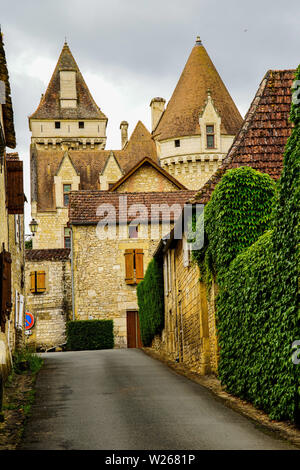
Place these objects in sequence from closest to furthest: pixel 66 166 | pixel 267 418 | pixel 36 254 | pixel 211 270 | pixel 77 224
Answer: pixel 267 418 < pixel 211 270 < pixel 77 224 < pixel 36 254 < pixel 66 166

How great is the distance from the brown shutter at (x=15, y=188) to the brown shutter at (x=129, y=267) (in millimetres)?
16824

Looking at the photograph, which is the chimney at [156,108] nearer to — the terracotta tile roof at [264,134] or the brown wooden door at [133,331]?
the brown wooden door at [133,331]

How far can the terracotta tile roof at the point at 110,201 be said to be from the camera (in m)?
34.3

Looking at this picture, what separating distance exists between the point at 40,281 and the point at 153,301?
11302 mm

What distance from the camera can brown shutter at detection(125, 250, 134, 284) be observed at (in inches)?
1351

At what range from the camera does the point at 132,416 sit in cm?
1066

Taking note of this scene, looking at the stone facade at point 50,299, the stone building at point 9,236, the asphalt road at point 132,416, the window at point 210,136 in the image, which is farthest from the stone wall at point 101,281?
the window at point 210,136

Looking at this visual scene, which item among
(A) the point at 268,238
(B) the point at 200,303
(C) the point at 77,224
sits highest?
(C) the point at 77,224

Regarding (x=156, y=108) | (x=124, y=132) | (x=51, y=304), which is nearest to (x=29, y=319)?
(x=51, y=304)

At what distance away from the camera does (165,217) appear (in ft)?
116

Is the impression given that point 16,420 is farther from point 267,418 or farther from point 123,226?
point 123,226

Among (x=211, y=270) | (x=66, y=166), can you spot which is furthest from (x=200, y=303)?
(x=66, y=166)

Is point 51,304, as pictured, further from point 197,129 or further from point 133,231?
point 197,129

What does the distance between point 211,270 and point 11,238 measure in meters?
5.75
